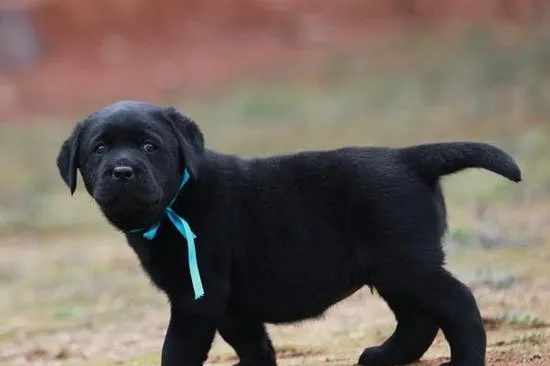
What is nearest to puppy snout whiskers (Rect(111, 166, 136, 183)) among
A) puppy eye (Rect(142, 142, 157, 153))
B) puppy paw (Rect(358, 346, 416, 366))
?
puppy eye (Rect(142, 142, 157, 153))

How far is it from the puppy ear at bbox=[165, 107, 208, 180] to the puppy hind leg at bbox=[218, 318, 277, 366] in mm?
909

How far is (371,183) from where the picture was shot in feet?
18.4

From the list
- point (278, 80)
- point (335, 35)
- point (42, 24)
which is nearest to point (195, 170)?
point (278, 80)

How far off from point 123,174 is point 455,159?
1.52 metres

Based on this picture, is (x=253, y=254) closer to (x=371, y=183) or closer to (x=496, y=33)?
(x=371, y=183)

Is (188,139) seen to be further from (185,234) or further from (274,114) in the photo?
(274,114)

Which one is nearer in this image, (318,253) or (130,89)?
(318,253)

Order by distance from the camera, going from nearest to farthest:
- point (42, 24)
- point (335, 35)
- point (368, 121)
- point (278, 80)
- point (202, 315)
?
point (202, 315) → point (368, 121) → point (278, 80) → point (335, 35) → point (42, 24)

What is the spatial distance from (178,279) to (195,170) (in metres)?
0.48

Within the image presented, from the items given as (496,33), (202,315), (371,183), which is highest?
(371,183)

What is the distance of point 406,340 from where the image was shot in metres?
5.92

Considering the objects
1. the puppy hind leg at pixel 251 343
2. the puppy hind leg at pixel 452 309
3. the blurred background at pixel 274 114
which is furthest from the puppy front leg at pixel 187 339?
the blurred background at pixel 274 114

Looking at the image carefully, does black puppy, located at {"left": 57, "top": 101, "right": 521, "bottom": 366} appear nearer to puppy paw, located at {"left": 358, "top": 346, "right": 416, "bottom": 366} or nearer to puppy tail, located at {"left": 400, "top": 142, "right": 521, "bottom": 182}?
puppy tail, located at {"left": 400, "top": 142, "right": 521, "bottom": 182}

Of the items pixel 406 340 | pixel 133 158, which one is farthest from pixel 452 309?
pixel 133 158
